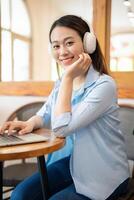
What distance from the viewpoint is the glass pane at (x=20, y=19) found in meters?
2.99

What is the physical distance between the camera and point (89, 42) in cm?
120

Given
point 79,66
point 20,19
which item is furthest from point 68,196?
point 20,19

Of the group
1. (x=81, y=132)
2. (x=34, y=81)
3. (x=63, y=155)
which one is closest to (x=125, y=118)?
(x=63, y=155)

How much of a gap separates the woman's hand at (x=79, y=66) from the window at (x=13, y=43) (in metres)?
1.45

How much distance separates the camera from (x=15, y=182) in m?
1.45

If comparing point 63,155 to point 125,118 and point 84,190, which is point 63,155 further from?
point 125,118

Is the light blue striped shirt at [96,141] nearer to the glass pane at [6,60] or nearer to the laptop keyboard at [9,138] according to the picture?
the laptop keyboard at [9,138]

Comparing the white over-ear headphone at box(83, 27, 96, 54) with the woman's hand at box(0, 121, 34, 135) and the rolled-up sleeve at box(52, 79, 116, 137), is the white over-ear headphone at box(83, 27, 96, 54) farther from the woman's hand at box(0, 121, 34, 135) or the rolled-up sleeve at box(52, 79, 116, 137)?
the woman's hand at box(0, 121, 34, 135)

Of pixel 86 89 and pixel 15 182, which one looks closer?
pixel 86 89

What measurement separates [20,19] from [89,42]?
2.31 m

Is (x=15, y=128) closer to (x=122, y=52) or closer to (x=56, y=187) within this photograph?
(x=56, y=187)

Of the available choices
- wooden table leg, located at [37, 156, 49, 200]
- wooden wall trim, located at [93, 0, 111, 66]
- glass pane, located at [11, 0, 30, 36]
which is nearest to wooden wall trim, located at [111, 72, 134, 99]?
wooden wall trim, located at [93, 0, 111, 66]

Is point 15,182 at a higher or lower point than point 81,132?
lower

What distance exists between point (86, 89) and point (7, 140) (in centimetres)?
39
